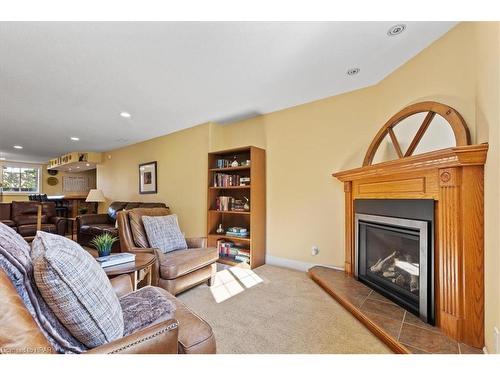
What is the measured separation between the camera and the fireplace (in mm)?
1688

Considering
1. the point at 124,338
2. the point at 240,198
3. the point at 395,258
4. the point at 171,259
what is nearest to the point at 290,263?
the point at 240,198

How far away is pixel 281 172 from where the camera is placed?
10.9 ft

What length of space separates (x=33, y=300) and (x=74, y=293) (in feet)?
0.48

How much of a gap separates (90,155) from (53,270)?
254 inches

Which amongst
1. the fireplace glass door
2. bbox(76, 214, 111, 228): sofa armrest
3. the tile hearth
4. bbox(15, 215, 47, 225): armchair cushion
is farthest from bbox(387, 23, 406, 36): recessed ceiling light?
bbox(15, 215, 47, 225): armchair cushion

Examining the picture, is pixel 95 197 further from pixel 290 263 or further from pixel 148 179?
pixel 290 263

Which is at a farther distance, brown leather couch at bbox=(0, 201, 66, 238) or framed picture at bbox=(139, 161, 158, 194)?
framed picture at bbox=(139, 161, 158, 194)

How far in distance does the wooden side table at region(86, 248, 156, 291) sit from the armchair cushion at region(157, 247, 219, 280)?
0.38ft

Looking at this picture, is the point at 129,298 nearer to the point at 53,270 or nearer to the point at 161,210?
the point at 53,270

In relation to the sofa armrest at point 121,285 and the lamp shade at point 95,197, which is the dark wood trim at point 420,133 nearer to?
the sofa armrest at point 121,285

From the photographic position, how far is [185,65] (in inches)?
84.7

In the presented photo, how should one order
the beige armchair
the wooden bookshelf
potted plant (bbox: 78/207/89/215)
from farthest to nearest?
potted plant (bbox: 78/207/89/215)
the wooden bookshelf
the beige armchair

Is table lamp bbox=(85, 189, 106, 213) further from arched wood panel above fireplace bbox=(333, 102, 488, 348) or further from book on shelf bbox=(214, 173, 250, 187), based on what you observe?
arched wood panel above fireplace bbox=(333, 102, 488, 348)

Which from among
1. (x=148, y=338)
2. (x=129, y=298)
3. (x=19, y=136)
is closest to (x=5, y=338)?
(x=148, y=338)
